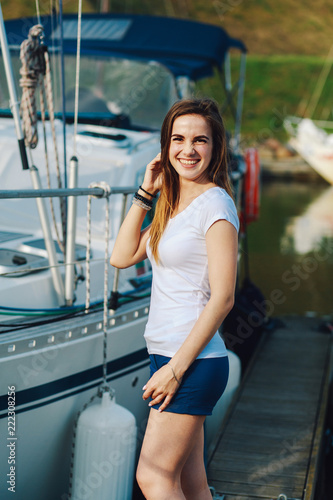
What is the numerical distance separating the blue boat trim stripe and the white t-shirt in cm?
111

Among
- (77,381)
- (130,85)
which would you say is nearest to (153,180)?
(77,381)

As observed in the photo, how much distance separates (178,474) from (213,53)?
185 inches

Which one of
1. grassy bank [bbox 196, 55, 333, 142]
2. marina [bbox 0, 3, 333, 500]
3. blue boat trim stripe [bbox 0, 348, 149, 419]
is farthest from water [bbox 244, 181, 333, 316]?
grassy bank [bbox 196, 55, 333, 142]

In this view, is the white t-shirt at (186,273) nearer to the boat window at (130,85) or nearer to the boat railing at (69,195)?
the boat railing at (69,195)

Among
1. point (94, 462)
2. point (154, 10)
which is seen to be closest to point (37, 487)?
point (94, 462)

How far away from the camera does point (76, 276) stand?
3.33 metres

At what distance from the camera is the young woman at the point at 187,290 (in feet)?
5.98

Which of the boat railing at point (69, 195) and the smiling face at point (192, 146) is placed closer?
the smiling face at point (192, 146)

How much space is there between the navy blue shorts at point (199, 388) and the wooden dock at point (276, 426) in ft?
5.02

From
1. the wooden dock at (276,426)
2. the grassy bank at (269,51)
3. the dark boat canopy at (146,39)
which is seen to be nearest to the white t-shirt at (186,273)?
the wooden dock at (276,426)

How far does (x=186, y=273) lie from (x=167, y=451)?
→ 56 centimetres

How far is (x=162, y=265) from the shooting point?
1.96 m

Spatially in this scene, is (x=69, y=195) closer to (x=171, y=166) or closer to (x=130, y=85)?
(x=171, y=166)

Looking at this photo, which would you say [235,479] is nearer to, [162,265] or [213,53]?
[162,265]
